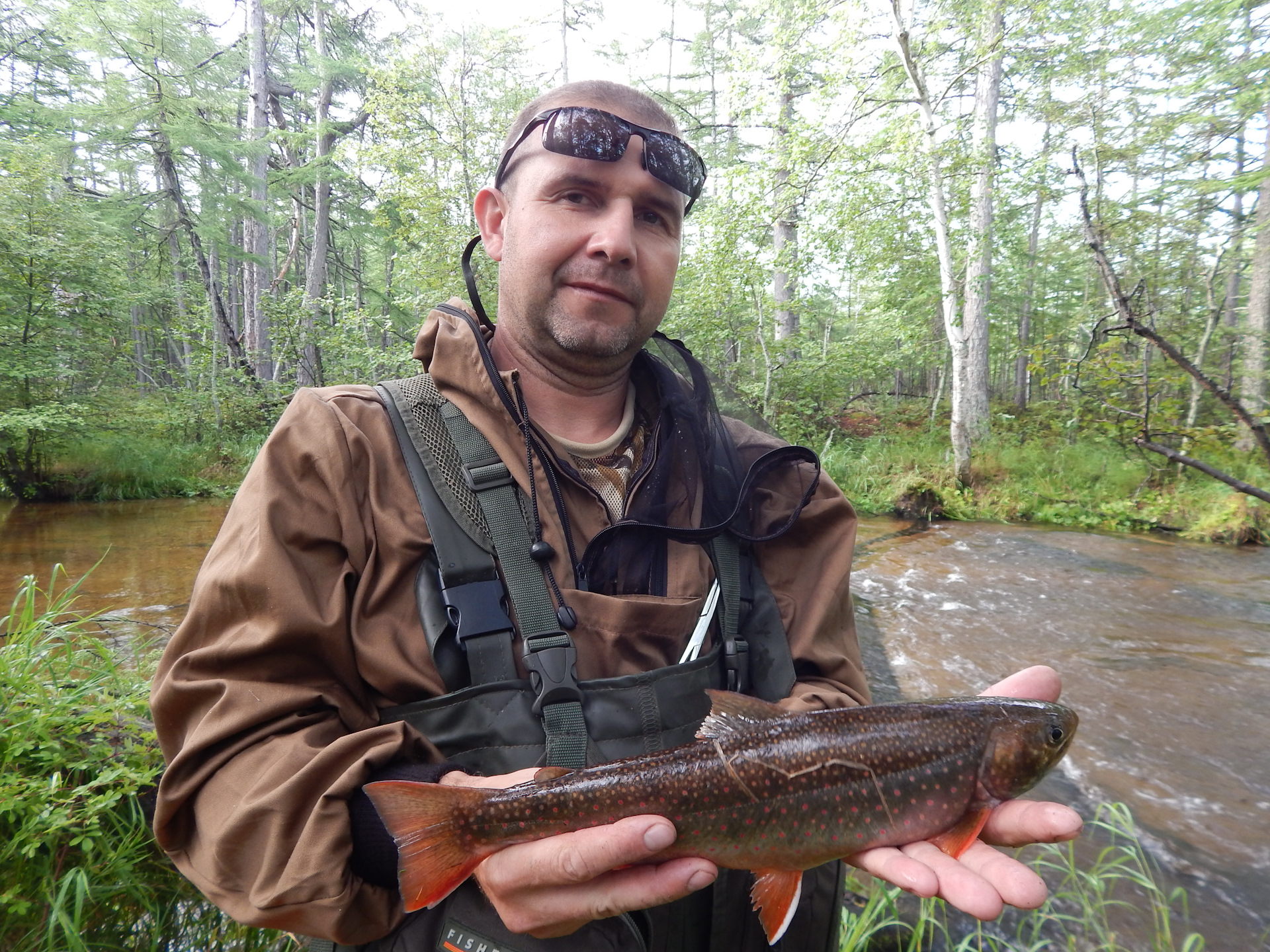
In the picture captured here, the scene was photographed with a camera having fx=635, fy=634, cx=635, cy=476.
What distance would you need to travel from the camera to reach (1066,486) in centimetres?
1435

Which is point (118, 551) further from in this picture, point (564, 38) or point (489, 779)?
point (564, 38)

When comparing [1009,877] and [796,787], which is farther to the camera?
[796,787]

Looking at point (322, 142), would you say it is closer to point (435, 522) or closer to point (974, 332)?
point (974, 332)

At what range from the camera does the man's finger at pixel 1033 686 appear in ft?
6.03

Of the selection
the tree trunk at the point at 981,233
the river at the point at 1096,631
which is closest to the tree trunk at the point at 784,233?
the tree trunk at the point at 981,233

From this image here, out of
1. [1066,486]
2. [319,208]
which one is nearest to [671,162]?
[1066,486]

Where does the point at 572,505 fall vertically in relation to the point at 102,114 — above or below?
below

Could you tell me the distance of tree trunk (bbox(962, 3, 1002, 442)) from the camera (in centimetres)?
1301

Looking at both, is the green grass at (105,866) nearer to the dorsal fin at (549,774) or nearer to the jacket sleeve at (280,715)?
the jacket sleeve at (280,715)

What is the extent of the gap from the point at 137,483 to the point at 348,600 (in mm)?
Result: 13850

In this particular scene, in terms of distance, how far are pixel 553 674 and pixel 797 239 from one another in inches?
684

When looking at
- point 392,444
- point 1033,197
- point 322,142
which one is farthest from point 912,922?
point 1033,197

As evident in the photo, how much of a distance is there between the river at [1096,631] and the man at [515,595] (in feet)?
10.7

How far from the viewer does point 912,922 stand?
10.7 ft
